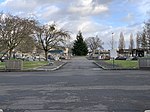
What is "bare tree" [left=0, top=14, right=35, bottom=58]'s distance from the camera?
46469 mm

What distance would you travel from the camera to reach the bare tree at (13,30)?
46469 millimetres

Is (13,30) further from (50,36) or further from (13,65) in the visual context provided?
(50,36)

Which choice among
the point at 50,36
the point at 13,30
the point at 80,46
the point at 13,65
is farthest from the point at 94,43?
the point at 13,65

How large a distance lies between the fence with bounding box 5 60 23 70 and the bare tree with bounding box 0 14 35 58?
10453 mm

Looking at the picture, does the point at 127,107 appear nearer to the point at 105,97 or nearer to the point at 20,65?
the point at 105,97

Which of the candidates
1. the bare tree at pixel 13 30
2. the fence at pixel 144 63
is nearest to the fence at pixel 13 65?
the bare tree at pixel 13 30

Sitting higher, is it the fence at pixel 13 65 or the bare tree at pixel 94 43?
→ the bare tree at pixel 94 43

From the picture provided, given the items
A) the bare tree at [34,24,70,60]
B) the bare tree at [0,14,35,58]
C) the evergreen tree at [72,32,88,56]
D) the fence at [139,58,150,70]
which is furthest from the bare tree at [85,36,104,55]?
the fence at [139,58,150,70]

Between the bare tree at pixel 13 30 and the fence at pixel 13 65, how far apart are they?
1045 cm

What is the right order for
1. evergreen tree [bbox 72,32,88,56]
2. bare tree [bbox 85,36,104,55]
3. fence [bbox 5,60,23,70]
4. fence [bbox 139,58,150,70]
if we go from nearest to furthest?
fence [bbox 5,60,23,70] < fence [bbox 139,58,150,70] < evergreen tree [bbox 72,32,88,56] < bare tree [bbox 85,36,104,55]

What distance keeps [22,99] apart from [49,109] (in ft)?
8.71

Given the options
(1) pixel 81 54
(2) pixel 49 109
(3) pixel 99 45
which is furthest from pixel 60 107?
(3) pixel 99 45

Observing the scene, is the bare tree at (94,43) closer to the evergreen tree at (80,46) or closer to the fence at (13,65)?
the evergreen tree at (80,46)

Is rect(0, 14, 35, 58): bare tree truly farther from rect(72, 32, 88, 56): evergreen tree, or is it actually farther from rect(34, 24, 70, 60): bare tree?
rect(72, 32, 88, 56): evergreen tree
